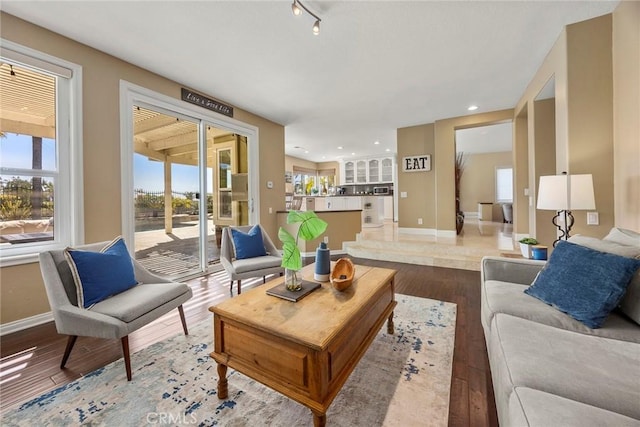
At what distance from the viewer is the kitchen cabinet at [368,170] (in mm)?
9141

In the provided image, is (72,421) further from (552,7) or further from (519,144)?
(519,144)

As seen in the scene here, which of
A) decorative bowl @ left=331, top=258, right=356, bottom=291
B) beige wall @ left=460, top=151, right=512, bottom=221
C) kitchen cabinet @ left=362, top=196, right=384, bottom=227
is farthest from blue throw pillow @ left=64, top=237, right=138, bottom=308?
beige wall @ left=460, top=151, right=512, bottom=221

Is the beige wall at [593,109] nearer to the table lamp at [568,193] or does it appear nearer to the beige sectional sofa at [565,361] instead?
Answer: the table lamp at [568,193]

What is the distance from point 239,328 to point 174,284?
102 cm

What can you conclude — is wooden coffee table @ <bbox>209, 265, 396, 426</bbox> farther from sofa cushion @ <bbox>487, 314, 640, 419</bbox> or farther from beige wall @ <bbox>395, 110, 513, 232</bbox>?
beige wall @ <bbox>395, 110, 513, 232</bbox>

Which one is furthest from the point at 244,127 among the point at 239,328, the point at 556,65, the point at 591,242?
the point at 591,242

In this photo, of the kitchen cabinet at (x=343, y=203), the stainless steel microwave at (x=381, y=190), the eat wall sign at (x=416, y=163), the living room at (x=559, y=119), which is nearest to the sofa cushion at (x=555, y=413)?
the living room at (x=559, y=119)

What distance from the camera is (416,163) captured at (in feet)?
19.2

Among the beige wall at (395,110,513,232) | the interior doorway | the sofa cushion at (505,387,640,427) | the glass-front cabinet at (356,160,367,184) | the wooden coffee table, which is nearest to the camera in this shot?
the sofa cushion at (505,387,640,427)

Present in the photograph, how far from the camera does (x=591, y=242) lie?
1603 mm

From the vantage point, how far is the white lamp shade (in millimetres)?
2104

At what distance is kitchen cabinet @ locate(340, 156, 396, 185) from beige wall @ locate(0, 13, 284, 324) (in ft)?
23.8

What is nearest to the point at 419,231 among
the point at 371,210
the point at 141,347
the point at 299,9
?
the point at 371,210

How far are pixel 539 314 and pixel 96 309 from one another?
2.67 metres
